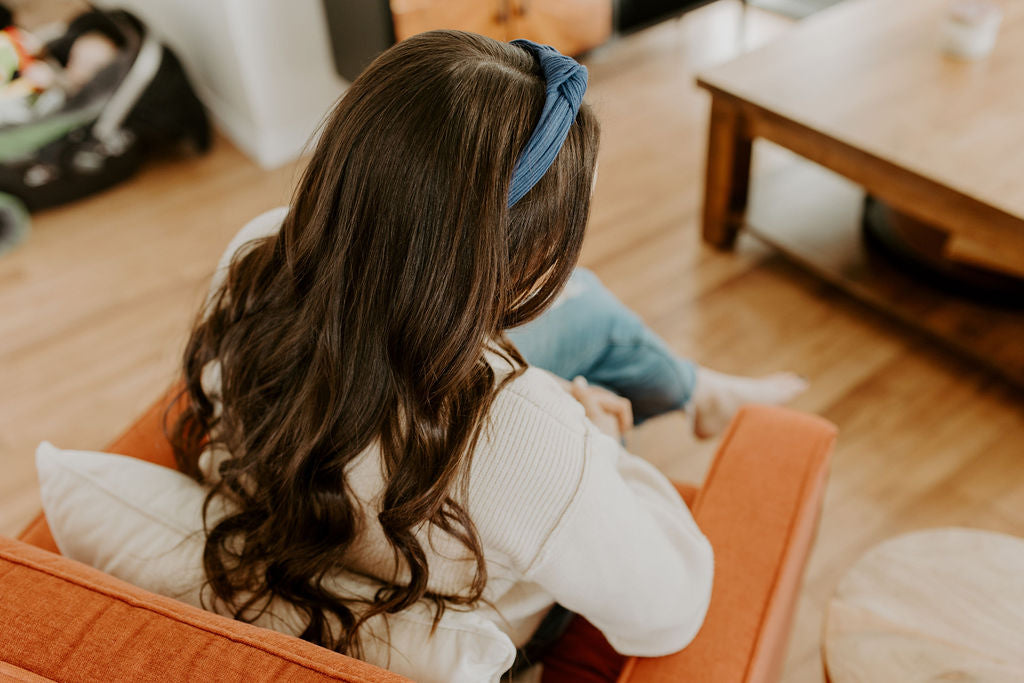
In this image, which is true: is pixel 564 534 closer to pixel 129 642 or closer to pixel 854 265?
pixel 129 642

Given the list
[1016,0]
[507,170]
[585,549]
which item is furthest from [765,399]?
[1016,0]

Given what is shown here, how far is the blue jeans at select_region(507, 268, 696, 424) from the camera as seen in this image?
47.9 inches

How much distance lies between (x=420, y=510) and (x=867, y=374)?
1397 mm

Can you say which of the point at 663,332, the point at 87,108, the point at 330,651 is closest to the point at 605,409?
the point at 330,651

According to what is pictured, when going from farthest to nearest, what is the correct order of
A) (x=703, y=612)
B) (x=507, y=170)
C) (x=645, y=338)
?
(x=645, y=338)
(x=703, y=612)
(x=507, y=170)

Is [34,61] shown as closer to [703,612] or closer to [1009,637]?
[703,612]

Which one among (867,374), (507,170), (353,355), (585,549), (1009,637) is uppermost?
(507,170)

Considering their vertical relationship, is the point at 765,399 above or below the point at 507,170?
below

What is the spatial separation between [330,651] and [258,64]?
7.16 ft

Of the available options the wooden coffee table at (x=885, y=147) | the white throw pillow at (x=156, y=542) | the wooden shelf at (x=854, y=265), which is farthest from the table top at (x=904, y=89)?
the white throw pillow at (x=156, y=542)

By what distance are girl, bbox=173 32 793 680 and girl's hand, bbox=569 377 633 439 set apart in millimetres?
175

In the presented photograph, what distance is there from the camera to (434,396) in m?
0.66

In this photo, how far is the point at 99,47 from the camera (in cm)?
241

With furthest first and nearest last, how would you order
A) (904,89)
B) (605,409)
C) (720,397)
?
1. (904,89)
2. (720,397)
3. (605,409)
